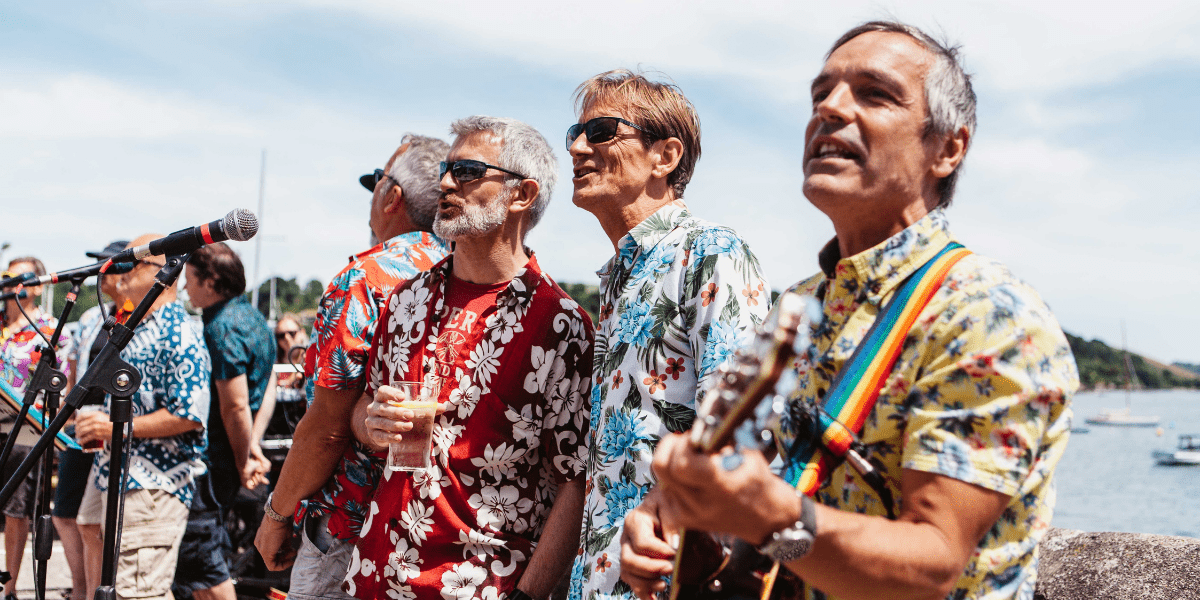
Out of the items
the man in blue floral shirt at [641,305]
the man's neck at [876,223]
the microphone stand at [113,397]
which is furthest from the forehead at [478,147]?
the man's neck at [876,223]

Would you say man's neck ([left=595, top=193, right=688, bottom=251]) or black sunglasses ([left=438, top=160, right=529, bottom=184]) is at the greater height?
black sunglasses ([left=438, top=160, right=529, bottom=184])

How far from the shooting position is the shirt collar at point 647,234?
94.7 inches

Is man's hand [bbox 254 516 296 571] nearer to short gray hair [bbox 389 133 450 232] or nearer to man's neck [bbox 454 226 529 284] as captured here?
man's neck [bbox 454 226 529 284]

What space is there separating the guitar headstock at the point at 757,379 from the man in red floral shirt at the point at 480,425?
1.56 metres

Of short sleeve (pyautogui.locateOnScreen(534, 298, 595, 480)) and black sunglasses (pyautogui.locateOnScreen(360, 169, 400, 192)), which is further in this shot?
black sunglasses (pyautogui.locateOnScreen(360, 169, 400, 192))

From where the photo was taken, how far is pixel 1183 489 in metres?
69.3

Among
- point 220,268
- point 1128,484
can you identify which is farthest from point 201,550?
point 1128,484

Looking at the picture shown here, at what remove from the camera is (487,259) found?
2.87 meters

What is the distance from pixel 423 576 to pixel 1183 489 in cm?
8178

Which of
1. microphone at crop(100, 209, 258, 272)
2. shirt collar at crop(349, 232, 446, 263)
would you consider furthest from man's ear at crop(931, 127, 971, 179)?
shirt collar at crop(349, 232, 446, 263)

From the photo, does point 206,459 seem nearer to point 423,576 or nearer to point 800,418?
point 423,576

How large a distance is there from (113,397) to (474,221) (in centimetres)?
129

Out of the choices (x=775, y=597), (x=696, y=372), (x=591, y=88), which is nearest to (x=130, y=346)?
(x=591, y=88)

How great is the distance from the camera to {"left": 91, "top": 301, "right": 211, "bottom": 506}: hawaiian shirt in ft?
13.9
